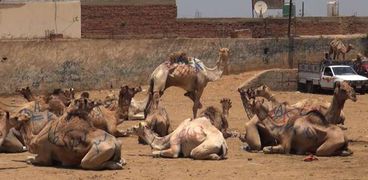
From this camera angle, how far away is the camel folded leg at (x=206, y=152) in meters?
14.0

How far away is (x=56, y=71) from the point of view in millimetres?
34406

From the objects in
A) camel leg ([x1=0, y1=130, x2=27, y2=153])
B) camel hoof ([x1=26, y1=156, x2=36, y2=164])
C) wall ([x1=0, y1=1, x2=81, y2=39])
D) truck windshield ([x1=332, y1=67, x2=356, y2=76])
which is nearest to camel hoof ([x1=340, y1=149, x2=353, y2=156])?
camel hoof ([x1=26, y1=156, x2=36, y2=164])

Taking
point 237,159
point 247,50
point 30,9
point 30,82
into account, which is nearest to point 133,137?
point 237,159

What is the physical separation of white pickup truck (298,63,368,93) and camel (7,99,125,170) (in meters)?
23.2

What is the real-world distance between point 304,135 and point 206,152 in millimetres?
1926

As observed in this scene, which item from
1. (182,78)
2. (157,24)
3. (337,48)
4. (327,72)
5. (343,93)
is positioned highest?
(157,24)

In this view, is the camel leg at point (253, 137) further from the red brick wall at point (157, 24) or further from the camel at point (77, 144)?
the red brick wall at point (157, 24)

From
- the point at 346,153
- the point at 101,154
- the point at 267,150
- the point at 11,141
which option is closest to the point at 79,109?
the point at 101,154

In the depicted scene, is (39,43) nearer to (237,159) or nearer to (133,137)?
(133,137)

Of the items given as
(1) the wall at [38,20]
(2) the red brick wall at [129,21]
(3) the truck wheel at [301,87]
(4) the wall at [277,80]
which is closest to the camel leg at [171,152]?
(4) the wall at [277,80]

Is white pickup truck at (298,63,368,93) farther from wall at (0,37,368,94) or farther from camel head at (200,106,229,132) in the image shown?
camel head at (200,106,229,132)

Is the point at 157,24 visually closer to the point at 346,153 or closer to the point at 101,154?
the point at 346,153

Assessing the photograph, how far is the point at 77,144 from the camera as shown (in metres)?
12.9

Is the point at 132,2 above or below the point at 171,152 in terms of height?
above
